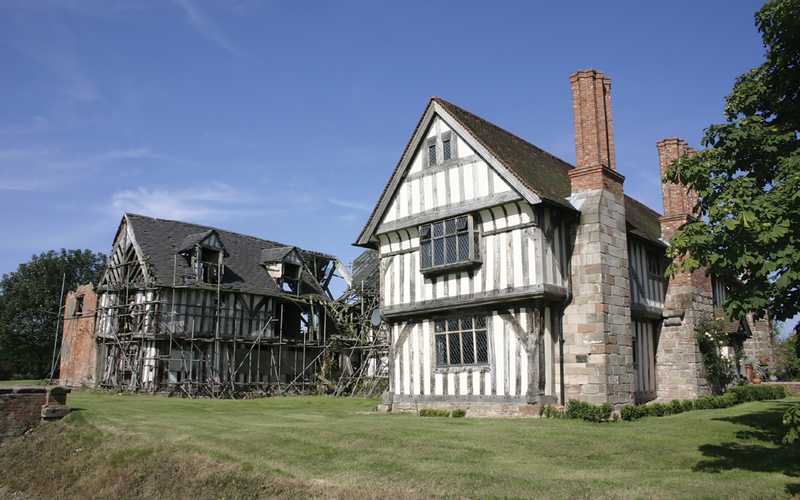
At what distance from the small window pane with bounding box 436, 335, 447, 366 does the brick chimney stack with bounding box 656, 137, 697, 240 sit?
8.89m

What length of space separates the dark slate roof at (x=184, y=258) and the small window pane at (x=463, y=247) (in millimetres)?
18088

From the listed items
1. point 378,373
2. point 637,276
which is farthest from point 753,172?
point 378,373

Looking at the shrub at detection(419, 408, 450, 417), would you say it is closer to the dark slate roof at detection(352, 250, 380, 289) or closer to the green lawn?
the green lawn

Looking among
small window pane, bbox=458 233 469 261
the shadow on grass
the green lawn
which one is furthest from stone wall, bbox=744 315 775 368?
small window pane, bbox=458 233 469 261

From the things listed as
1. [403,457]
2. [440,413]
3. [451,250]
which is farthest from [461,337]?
[403,457]

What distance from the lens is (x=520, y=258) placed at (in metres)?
18.1

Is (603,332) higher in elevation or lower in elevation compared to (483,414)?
higher

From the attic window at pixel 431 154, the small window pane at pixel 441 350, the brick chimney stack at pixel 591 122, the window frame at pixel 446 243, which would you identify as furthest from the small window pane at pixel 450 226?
the brick chimney stack at pixel 591 122

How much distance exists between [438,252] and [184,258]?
62.5ft

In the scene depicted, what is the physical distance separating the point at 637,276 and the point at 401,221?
7823 millimetres

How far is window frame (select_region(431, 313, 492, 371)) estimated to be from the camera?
18547mm

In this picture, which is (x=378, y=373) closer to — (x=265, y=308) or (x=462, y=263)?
(x=265, y=308)

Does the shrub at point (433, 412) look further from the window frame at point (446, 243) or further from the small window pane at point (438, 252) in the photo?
the small window pane at point (438, 252)

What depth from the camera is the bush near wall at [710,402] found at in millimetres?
17473
